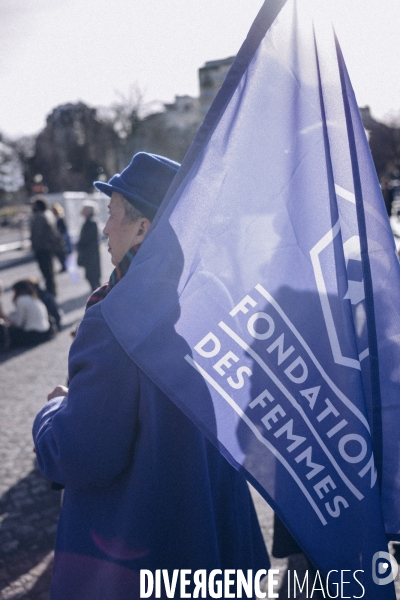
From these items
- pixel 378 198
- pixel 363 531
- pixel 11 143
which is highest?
pixel 11 143

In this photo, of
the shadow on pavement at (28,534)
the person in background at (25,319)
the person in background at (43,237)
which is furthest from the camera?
the person in background at (43,237)

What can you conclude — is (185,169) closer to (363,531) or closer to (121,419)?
(121,419)

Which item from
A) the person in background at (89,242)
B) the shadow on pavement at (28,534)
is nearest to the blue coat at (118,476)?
the shadow on pavement at (28,534)

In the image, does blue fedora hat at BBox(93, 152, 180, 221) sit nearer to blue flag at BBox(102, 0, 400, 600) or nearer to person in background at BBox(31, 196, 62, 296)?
blue flag at BBox(102, 0, 400, 600)

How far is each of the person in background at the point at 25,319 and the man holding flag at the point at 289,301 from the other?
6141mm

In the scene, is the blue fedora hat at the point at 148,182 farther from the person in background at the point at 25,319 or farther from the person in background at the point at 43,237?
the person in background at the point at 43,237

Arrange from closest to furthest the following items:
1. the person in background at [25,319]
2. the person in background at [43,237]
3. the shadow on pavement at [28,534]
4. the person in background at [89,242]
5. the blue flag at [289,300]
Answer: the blue flag at [289,300] → the shadow on pavement at [28,534] → the person in background at [25,319] → the person in background at [89,242] → the person in background at [43,237]

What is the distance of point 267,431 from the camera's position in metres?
1.23

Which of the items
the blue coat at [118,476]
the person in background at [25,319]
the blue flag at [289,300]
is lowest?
the person in background at [25,319]

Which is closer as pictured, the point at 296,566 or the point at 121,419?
the point at 121,419

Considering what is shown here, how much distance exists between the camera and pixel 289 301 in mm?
1264

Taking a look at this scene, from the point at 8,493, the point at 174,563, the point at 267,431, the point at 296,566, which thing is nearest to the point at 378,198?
the point at 267,431

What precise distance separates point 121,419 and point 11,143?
69289 millimetres

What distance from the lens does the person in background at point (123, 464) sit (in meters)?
1.31
